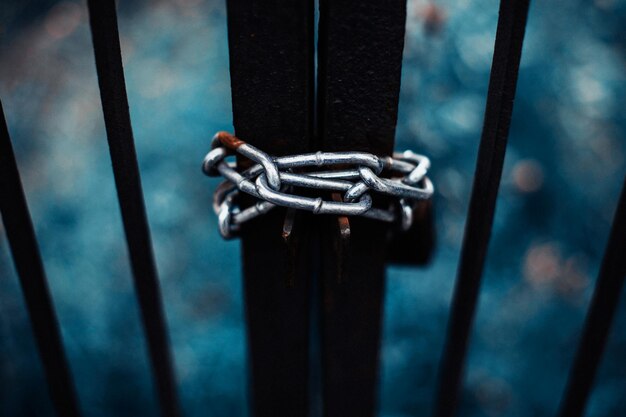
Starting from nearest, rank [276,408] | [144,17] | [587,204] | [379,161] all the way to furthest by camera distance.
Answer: [379,161] → [276,408] → [587,204] → [144,17]

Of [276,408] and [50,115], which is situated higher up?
[50,115]

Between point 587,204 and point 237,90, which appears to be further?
point 587,204

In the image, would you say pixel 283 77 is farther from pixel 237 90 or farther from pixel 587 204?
pixel 587 204

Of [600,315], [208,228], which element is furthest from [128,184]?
[208,228]

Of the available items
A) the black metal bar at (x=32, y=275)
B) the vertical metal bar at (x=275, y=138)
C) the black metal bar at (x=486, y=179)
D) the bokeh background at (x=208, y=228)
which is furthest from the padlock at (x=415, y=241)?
the bokeh background at (x=208, y=228)

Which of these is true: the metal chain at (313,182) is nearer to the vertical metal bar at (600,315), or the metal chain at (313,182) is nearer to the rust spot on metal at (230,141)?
the rust spot on metal at (230,141)

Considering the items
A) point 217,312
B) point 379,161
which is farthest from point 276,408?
point 217,312
